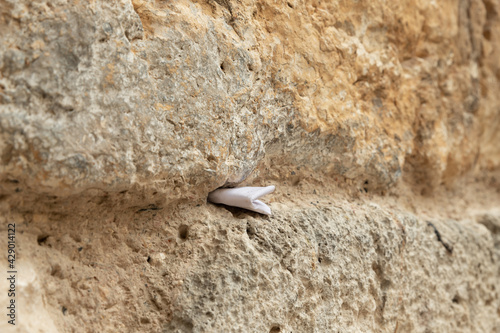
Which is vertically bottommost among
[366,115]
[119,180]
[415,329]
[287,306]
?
[415,329]

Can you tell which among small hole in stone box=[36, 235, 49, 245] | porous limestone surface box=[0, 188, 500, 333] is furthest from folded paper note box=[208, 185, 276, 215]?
small hole in stone box=[36, 235, 49, 245]

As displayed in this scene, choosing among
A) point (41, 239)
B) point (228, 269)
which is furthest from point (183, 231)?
point (41, 239)

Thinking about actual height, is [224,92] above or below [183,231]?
above

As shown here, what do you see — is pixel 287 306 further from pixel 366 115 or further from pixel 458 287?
pixel 458 287

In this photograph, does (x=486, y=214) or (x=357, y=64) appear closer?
(x=357, y=64)

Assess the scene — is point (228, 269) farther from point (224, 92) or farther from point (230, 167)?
point (224, 92)

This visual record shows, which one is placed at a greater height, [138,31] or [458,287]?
[138,31]

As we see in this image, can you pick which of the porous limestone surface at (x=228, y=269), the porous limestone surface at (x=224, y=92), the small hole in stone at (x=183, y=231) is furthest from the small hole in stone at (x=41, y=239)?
the small hole in stone at (x=183, y=231)

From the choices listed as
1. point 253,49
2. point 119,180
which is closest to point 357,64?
point 253,49

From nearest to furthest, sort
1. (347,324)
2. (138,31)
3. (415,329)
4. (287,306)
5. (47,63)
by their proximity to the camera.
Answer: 1. (47,63)
2. (138,31)
3. (287,306)
4. (347,324)
5. (415,329)
